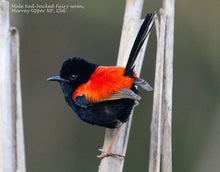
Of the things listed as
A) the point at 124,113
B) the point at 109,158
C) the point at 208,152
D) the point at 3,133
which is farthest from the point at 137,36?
the point at 208,152

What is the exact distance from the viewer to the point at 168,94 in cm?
290

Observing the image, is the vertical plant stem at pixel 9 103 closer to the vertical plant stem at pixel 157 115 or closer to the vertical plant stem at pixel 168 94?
the vertical plant stem at pixel 157 115

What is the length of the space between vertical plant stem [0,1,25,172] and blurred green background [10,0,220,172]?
2.89 metres

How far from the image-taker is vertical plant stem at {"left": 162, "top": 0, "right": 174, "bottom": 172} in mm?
2787

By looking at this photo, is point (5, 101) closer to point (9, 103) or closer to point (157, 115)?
point (9, 103)

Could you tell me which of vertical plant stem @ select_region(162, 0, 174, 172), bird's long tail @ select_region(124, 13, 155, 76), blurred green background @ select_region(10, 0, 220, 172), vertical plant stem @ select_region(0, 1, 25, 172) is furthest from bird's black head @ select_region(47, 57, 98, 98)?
blurred green background @ select_region(10, 0, 220, 172)

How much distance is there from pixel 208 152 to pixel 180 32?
2.06m

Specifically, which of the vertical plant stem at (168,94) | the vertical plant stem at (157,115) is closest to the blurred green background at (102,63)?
the vertical plant stem at (168,94)

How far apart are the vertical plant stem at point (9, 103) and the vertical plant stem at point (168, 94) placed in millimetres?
1192

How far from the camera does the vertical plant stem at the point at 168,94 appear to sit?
2787 millimetres

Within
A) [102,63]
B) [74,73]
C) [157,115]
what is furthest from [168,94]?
[102,63]

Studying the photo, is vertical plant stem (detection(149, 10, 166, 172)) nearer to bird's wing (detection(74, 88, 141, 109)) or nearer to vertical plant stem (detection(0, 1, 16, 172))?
bird's wing (detection(74, 88, 141, 109))

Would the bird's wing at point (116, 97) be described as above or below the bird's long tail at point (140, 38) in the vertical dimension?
below

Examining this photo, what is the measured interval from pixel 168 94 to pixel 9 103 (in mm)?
1346
